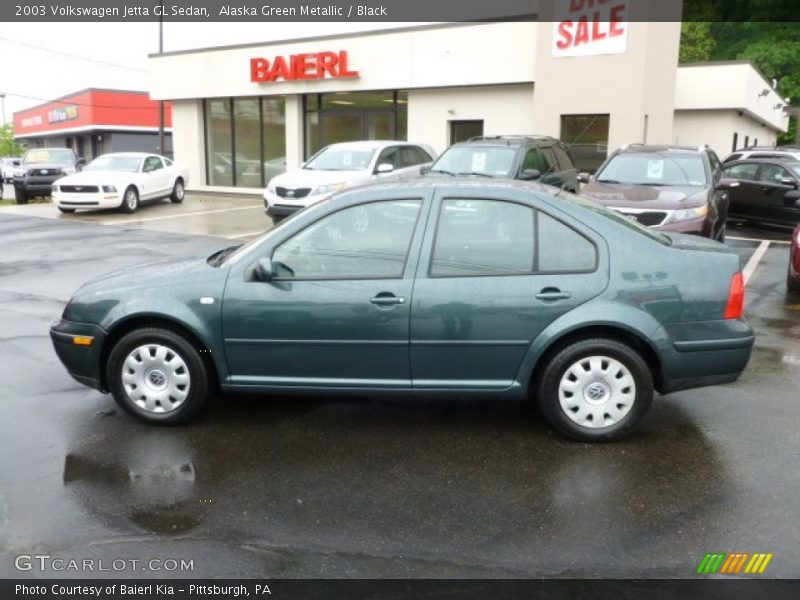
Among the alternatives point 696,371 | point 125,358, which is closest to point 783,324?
point 696,371

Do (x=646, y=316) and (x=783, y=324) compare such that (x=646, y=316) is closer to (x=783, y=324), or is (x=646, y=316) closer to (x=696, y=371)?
(x=696, y=371)

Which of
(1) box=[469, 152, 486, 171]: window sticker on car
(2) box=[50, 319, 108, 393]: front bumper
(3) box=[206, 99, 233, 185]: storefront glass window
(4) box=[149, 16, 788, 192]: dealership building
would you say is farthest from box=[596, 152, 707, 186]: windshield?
(3) box=[206, 99, 233, 185]: storefront glass window

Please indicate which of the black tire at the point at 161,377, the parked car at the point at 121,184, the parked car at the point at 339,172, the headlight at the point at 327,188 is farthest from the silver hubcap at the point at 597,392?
the parked car at the point at 121,184

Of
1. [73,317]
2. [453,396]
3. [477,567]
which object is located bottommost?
[477,567]

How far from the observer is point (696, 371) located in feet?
14.7

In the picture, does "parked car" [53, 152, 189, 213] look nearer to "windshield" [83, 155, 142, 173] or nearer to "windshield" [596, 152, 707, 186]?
"windshield" [83, 155, 142, 173]

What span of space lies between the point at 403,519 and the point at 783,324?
559 centimetres

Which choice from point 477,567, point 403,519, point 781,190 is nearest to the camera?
point 477,567

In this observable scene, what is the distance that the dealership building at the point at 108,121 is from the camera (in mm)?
51156

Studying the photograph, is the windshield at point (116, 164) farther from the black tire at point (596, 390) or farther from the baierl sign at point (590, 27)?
the black tire at point (596, 390)

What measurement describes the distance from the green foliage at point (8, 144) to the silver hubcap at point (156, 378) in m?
93.7

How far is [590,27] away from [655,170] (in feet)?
26.3

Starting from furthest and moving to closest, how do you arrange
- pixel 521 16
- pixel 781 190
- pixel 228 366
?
pixel 521 16 < pixel 781 190 < pixel 228 366

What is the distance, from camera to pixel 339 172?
14492 mm
